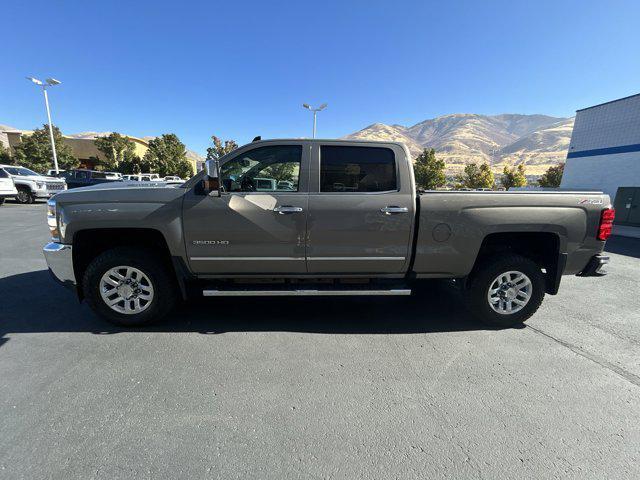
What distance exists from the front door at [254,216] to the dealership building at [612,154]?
16.9m

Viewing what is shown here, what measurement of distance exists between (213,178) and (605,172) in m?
19.9

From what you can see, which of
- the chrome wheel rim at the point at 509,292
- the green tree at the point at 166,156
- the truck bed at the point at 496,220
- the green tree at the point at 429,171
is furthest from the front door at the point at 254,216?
the green tree at the point at 166,156

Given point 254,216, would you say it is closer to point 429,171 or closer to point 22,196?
point 22,196

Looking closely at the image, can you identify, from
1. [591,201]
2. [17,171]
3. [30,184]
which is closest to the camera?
[591,201]

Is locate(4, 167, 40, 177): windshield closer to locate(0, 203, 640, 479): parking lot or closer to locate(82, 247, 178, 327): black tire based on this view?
locate(0, 203, 640, 479): parking lot

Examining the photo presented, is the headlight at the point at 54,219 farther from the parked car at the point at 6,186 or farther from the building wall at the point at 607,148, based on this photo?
the building wall at the point at 607,148

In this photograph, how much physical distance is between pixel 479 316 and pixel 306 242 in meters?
2.18

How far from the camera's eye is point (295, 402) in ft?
8.00

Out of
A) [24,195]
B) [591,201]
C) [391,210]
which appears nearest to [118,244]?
[391,210]

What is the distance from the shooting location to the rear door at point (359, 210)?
337 centimetres

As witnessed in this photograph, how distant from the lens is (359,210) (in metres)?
3.35

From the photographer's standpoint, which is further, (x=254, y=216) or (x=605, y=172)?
(x=605, y=172)

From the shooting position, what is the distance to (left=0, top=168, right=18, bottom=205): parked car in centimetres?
1344

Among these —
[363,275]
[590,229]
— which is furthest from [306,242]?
[590,229]
